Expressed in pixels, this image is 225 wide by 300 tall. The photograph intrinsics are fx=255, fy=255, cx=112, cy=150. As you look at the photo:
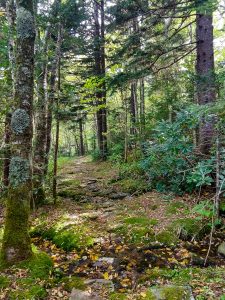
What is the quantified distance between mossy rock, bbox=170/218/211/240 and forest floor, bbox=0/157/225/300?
0.02 metres

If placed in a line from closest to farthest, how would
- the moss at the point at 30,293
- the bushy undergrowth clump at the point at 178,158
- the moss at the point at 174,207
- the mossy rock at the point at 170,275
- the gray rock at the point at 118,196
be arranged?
1. the moss at the point at 30,293
2. the mossy rock at the point at 170,275
3. the bushy undergrowth clump at the point at 178,158
4. the moss at the point at 174,207
5. the gray rock at the point at 118,196

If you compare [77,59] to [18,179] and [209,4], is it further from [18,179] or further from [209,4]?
[18,179]

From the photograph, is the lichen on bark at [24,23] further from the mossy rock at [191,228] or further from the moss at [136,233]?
the mossy rock at [191,228]

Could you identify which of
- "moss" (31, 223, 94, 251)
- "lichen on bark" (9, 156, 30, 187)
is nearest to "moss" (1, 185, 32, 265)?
"lichen on bark" (9, 156, 30, 187)

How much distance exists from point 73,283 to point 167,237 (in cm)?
216

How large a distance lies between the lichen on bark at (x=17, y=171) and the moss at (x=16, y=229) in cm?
11

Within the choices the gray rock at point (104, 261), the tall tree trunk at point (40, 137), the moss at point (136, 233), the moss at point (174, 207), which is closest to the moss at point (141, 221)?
the moss at point (136, 233)

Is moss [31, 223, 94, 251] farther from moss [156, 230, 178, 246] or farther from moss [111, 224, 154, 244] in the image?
moss [156, 230, 178, 246]

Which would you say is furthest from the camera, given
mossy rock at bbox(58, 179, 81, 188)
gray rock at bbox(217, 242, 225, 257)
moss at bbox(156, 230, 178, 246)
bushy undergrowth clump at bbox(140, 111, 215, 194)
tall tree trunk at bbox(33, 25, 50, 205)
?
mossy rock at bbox(58, 179, 81, 188)

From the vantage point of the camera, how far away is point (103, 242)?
5184mm

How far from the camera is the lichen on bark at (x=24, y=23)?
3.98 m

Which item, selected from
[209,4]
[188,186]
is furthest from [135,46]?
[188,186]

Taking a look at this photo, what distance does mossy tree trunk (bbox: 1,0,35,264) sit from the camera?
393cm

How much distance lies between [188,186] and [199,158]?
Answer: 3.37 ft
